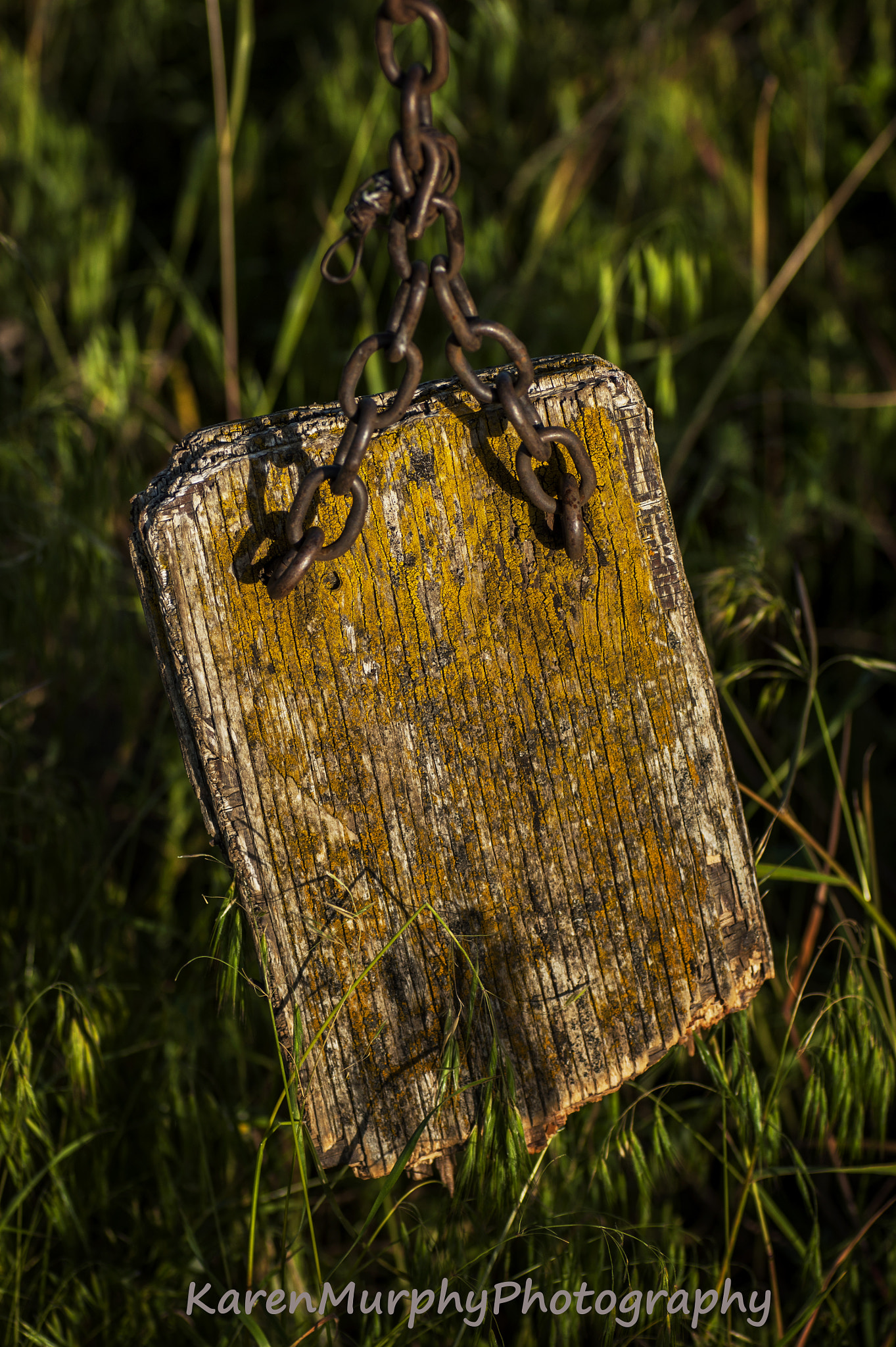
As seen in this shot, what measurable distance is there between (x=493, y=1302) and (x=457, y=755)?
616 millimetres

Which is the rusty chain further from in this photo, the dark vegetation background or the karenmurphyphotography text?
the karenmurphyphotography text

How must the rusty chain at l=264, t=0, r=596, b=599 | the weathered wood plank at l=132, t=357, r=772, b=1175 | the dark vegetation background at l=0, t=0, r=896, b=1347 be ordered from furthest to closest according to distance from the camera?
1. the dark vegetation background at l=0, t=0, r=896, b=1347
2. the weathered wood plank at l=132, t=357, r=772, b=1175
3. the rusty chain at l=264, t=0, r=596, b=599

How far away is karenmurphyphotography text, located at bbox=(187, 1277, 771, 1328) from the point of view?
871 mm

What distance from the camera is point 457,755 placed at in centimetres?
85

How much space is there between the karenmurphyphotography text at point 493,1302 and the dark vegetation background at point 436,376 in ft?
0.08

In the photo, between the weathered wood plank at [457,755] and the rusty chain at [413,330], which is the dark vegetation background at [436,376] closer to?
the weathered wood plank at [457,755]

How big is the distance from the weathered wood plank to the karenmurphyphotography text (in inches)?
5.6

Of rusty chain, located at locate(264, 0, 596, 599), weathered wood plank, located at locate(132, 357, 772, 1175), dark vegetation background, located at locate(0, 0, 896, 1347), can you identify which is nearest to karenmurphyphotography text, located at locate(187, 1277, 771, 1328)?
dark vegetation background, located at locate(0, 0, 896, 1347)

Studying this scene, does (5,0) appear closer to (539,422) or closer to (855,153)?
(855,153)

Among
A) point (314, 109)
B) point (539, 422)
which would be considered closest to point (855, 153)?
point (314, 109)

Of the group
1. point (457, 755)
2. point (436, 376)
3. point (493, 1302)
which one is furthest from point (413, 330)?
point (436, 376)

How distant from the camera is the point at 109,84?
2.88 metres

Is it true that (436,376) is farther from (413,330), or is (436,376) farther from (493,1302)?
(493,1302)

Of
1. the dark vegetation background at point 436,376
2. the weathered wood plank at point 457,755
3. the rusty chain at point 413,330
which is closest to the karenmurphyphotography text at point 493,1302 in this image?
the dark vegetation background at point 436,376
